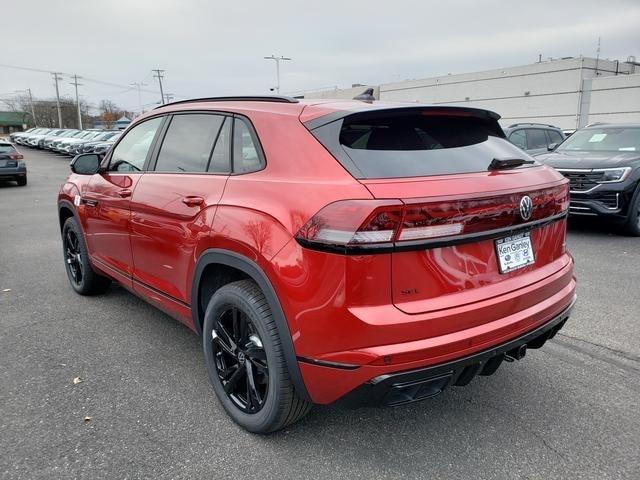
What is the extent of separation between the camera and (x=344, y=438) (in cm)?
268

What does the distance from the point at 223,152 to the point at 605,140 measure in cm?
784

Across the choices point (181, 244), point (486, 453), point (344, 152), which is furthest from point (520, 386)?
point (181, 244)

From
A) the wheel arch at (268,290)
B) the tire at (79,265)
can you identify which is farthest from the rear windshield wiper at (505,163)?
the tire at (79,265)

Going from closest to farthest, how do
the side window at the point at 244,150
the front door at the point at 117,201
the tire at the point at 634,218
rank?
1. the side window at the point at 244,150
2. the front door at the point at 117,201
3. the tire at the point at 634,218

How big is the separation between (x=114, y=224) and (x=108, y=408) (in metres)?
1.50

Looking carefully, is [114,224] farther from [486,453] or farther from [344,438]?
[486,453]

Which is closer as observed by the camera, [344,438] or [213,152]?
[344,438]

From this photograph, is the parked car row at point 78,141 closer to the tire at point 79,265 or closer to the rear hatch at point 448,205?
the tire at point 79,265

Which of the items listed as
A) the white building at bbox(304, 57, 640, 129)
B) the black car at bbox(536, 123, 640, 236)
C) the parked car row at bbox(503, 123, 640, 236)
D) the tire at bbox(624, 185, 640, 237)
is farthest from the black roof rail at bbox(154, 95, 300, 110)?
the white building at bbox(304, 57, 640, 129)

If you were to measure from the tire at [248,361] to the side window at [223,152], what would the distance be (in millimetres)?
678

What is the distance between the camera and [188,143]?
327 centimetres

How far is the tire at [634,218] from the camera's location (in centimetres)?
738

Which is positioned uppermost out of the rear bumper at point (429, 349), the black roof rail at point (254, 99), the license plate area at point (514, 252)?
the black roof rail at point (254, 99)

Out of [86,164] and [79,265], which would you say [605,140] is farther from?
[79,265]
